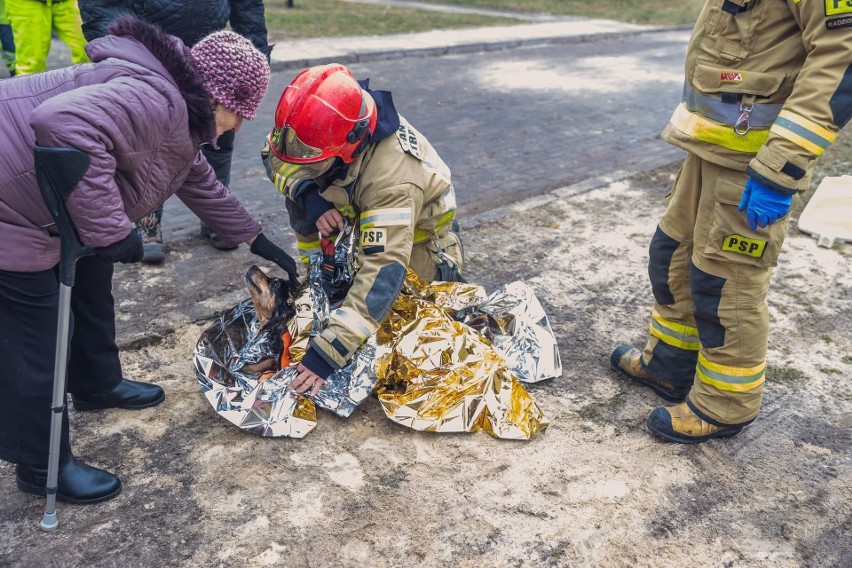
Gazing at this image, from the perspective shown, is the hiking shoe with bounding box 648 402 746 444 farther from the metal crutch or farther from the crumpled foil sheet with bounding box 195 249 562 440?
the metal crutch

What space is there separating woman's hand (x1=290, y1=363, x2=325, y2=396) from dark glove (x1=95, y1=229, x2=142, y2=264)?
31.2 inches

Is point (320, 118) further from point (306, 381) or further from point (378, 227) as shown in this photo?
point (306, 381)

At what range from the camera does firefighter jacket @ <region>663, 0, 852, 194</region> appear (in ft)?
8.21

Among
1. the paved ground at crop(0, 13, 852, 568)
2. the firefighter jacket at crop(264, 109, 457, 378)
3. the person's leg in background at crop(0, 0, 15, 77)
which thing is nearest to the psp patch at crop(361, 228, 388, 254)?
the firefighter jacket at crop(264, 109, 457, 378)

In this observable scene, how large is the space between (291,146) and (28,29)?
3.66 metres

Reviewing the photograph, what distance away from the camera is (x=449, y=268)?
3801 mm

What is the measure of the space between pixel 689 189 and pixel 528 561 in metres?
1.54

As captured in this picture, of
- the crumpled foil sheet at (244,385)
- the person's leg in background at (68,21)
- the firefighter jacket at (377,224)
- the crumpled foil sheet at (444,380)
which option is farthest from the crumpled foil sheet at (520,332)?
the person's leg in background at (68,21)

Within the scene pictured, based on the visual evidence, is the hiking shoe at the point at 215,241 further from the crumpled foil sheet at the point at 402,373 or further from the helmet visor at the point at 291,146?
the helmet visor at the point at 291,146

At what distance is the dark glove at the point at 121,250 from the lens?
2.32m

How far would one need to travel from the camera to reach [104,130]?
219 centimetres

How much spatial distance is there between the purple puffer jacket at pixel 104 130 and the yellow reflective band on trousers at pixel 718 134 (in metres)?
1.71

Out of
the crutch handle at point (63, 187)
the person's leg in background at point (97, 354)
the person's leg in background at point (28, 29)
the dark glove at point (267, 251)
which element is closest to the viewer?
the crutch handle at point (63, 187)

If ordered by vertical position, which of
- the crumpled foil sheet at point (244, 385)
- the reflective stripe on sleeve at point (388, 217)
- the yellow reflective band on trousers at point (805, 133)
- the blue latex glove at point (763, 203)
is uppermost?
the yellow reflective band on trousers at point (805, 133)
